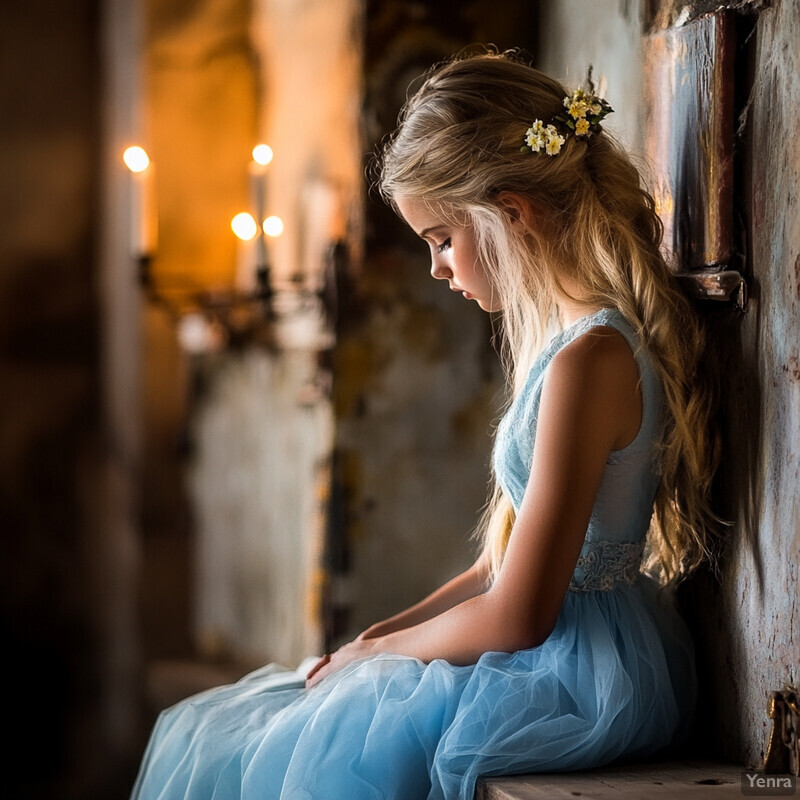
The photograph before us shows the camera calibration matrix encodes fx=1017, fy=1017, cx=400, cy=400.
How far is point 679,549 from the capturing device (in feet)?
4.19

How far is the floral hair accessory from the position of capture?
1264 mm

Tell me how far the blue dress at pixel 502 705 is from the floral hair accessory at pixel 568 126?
0.74ft

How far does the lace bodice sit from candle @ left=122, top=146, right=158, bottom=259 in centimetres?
130

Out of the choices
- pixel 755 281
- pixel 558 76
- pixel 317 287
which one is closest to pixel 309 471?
pixel 317 287

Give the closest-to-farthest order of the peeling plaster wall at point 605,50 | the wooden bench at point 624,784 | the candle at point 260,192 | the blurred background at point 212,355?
the wooden bench at point 624,784
the peeling plaster wall at point 605,50
the blurred background at point 212,355
the candle at point 260,192

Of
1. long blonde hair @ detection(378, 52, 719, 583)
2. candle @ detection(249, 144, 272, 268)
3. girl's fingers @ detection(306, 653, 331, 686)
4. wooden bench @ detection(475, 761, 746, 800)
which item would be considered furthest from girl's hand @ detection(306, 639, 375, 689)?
candle @ detection(249, 144, 272, 268)

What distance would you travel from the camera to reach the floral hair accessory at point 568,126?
4.15ft

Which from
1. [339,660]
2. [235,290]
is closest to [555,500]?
[339,660]

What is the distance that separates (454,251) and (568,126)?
21 centimetres

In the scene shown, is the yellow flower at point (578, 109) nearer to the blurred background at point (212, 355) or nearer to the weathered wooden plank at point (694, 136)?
the weathered wooden plank at point (694, 136)

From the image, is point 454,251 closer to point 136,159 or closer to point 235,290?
point 136,159

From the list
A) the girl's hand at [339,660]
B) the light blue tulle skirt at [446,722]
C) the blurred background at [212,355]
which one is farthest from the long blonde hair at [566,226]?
the blurred background at [212,355]

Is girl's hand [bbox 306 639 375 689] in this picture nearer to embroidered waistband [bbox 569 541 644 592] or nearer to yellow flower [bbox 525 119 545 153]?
embroidered waistband [bbox 569 541 644 592]

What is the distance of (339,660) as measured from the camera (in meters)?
1.29
